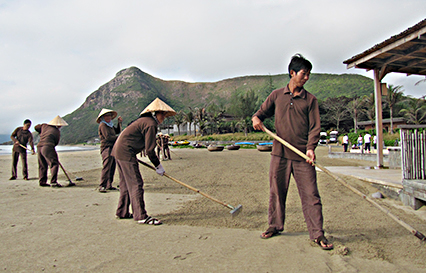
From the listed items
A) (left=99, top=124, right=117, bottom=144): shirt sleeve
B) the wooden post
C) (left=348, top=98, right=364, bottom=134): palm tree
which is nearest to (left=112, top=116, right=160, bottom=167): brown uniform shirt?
(left=99, top=124, right=117, bottom=144): shirt sleeve

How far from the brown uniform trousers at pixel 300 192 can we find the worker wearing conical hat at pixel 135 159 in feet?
5.71

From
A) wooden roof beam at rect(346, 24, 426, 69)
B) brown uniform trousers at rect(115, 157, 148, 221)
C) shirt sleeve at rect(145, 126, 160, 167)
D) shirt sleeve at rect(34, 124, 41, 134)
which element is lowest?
brown uniform trousers at rect(115, 157, 148, 221)

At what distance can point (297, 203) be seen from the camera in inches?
215

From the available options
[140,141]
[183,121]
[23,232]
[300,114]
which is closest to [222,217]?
[140,141]

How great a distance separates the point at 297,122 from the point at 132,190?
2.60 metres

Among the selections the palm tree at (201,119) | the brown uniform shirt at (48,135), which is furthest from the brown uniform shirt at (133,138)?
the palm tree at (201,119)

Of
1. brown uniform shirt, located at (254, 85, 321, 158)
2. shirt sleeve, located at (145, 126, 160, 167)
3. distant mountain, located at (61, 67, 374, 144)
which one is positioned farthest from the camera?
distant mountain, located at (61, 67, 374, 144)

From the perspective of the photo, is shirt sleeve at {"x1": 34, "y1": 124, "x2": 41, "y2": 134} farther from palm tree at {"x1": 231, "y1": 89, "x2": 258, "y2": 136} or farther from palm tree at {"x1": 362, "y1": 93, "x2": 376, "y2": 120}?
palm tree at {"x1": 231, "y1": 89, "x2": 258, "y2": 136}

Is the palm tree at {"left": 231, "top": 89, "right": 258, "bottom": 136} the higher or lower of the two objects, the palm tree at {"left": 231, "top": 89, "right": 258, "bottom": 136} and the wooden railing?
the higher

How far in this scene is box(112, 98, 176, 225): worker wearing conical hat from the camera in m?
4.11

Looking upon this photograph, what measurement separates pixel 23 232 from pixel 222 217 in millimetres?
2794

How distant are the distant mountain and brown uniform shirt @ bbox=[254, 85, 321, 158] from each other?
99580mm

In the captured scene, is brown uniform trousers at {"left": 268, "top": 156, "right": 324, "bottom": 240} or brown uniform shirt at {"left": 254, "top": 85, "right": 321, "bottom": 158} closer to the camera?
brown uniform trousers at {"left": 268, "top": 156, "right": 324, "bottom": 240}

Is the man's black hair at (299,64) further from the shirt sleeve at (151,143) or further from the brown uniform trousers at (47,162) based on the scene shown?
the brown uniform trousers at (47,162)
